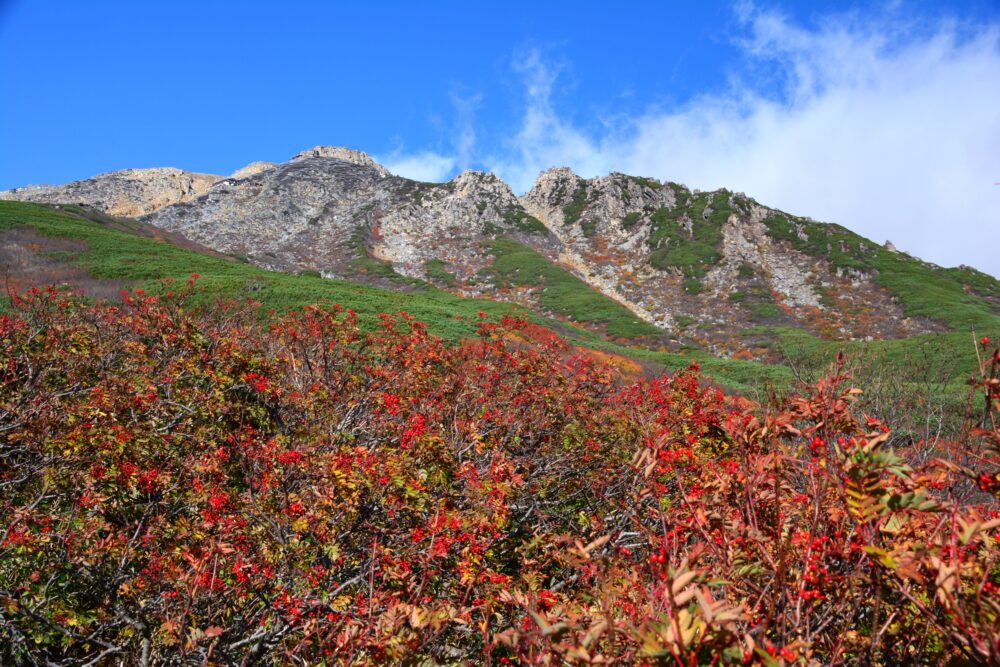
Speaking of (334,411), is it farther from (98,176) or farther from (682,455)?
(98,176)

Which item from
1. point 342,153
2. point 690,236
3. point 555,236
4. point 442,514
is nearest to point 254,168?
point 342,153

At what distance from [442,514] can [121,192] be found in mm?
108250

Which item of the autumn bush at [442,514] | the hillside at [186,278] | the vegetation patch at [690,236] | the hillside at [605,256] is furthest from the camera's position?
the vegetation patch at [690,236]

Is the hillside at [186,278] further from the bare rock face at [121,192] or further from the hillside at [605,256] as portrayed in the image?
the bare rock face at [121,192]

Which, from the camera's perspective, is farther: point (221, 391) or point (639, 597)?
point (221, 391)

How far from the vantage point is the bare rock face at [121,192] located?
8469 centimetres

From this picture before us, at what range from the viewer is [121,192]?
286 feet

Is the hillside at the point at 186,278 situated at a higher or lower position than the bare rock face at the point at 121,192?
lower

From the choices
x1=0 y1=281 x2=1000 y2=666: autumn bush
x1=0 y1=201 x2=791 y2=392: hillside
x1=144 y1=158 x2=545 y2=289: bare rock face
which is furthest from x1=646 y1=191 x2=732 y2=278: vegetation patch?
x1=0 y1=281 x2=1000 y2=666: autumn bush

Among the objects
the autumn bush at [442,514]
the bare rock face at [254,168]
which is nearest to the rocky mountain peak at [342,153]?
the bare rock face at [254,168]

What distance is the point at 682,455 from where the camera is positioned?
4730 millimetres

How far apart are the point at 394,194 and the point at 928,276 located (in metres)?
76.3

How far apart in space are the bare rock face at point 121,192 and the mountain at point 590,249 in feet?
1.05

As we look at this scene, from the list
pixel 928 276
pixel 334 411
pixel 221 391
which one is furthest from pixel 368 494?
pixel 928 276
